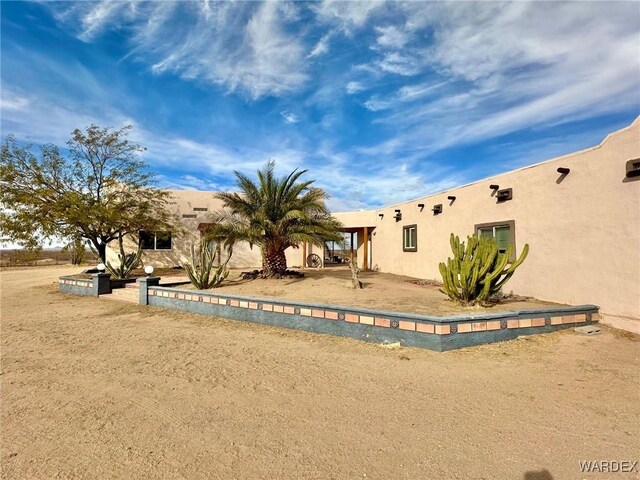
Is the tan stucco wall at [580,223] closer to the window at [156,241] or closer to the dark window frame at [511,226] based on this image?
the dark window frame at [511,226]

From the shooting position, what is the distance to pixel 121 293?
10.6 meters

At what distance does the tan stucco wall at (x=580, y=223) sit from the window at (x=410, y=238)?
349cm

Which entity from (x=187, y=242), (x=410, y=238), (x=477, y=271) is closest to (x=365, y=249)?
(x=410, y=238)

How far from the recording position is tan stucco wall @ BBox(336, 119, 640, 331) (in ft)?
19.2

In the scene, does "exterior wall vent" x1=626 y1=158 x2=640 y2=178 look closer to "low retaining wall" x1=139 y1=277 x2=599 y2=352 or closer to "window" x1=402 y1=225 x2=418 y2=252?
"low retaining wall" x1=139 y1=277 x2=599 y2=352

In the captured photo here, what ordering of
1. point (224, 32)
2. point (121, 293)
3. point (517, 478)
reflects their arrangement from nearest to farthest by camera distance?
point (517, 478) < point (224, 32) < point (121, 293)

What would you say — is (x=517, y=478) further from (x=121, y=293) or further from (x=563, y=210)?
(x=121, y=293)

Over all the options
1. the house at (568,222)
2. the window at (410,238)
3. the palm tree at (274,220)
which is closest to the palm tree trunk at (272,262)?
the palm tree at (274,220)

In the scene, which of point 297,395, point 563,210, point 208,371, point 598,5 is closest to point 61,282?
point 208,371

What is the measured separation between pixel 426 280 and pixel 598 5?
344 inches

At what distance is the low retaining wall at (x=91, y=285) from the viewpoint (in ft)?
35.5

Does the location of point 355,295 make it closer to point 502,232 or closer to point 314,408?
point 502,232

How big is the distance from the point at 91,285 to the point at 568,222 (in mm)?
13321

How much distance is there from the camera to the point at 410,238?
47.9 ft
